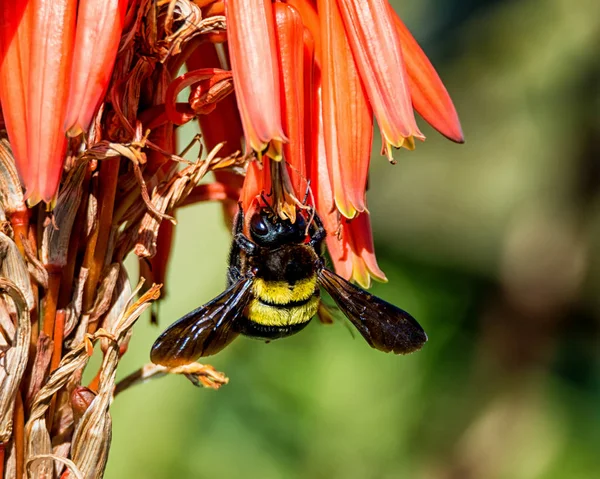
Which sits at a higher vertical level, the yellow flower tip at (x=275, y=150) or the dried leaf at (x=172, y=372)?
the yellow flower tip at (x=275, y=150)

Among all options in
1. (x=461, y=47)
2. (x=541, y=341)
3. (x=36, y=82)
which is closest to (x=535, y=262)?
(x=541, y=341)

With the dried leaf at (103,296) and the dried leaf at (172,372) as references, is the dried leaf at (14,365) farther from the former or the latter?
the dried leaf at (172,372)

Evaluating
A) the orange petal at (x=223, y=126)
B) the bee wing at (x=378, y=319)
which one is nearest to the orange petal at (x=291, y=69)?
the orange petal at (x=223, y=126)

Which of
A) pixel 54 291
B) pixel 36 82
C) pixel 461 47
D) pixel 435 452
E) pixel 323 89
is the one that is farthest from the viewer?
pixel 461 47

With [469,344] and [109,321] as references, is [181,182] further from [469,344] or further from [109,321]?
[469,344]

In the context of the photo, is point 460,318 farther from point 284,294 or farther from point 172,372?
point 172,372

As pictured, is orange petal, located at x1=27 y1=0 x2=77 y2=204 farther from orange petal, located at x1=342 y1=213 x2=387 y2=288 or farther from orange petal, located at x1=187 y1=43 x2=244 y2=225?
orange petal, located at x1=342 y1=213 x2=387 y2=288
